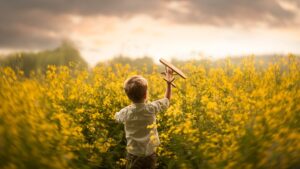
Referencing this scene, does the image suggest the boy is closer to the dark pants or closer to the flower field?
the dark pants

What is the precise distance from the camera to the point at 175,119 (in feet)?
16.8

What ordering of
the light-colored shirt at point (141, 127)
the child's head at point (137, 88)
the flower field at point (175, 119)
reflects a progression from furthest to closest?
the light-colored shirt at point (141, 127) < the child's head at point (137, 88) < the flower field at point (175, 119)

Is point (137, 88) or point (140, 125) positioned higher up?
point (137, 88)

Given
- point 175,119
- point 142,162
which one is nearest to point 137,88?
point 142,162

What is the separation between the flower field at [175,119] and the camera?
3.49 m

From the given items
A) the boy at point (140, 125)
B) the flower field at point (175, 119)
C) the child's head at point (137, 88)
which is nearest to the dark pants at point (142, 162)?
the boy at point (140, 125)

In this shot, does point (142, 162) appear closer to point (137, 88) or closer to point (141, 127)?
point (141, 127)

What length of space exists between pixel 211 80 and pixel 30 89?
272cm

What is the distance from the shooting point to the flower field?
11.5 ft

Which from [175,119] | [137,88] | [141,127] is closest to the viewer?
[137,88]

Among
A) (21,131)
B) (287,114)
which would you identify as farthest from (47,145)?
(287,114)

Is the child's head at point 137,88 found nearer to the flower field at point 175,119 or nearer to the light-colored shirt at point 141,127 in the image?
the light-colored shirt at point 141,127

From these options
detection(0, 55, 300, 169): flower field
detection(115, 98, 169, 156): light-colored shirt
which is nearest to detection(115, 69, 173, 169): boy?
detection(115, 98, 169, 156): light-colored shirt

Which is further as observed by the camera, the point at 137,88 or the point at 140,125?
the point at 140,125
